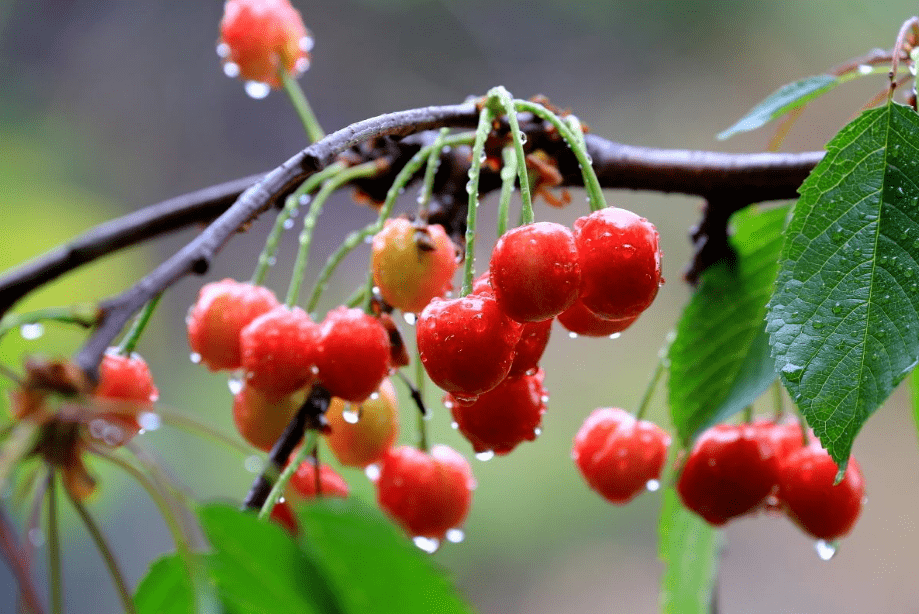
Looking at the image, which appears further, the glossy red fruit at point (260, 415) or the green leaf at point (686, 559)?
the green leaf at point (686, 559)

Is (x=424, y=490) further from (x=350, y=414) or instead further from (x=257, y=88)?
(x=257, y=88)

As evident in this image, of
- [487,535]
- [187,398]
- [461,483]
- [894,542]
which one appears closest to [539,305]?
[461,483]

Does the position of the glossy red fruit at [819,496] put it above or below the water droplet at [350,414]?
below

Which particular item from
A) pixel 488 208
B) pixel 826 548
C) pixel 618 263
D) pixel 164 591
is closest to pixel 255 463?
pixel 164 591

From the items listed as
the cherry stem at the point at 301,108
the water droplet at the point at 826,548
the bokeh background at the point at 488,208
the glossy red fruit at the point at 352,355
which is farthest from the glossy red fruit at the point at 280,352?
the bokeh background at the point at 488,208

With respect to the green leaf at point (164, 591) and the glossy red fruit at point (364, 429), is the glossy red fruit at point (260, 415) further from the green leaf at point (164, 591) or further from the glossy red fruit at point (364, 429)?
the green leaf at point (164, 591)

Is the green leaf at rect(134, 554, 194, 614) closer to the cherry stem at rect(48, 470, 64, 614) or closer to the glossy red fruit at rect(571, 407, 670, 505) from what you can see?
the cherry stem at rect(48, 470, 64, 614)
